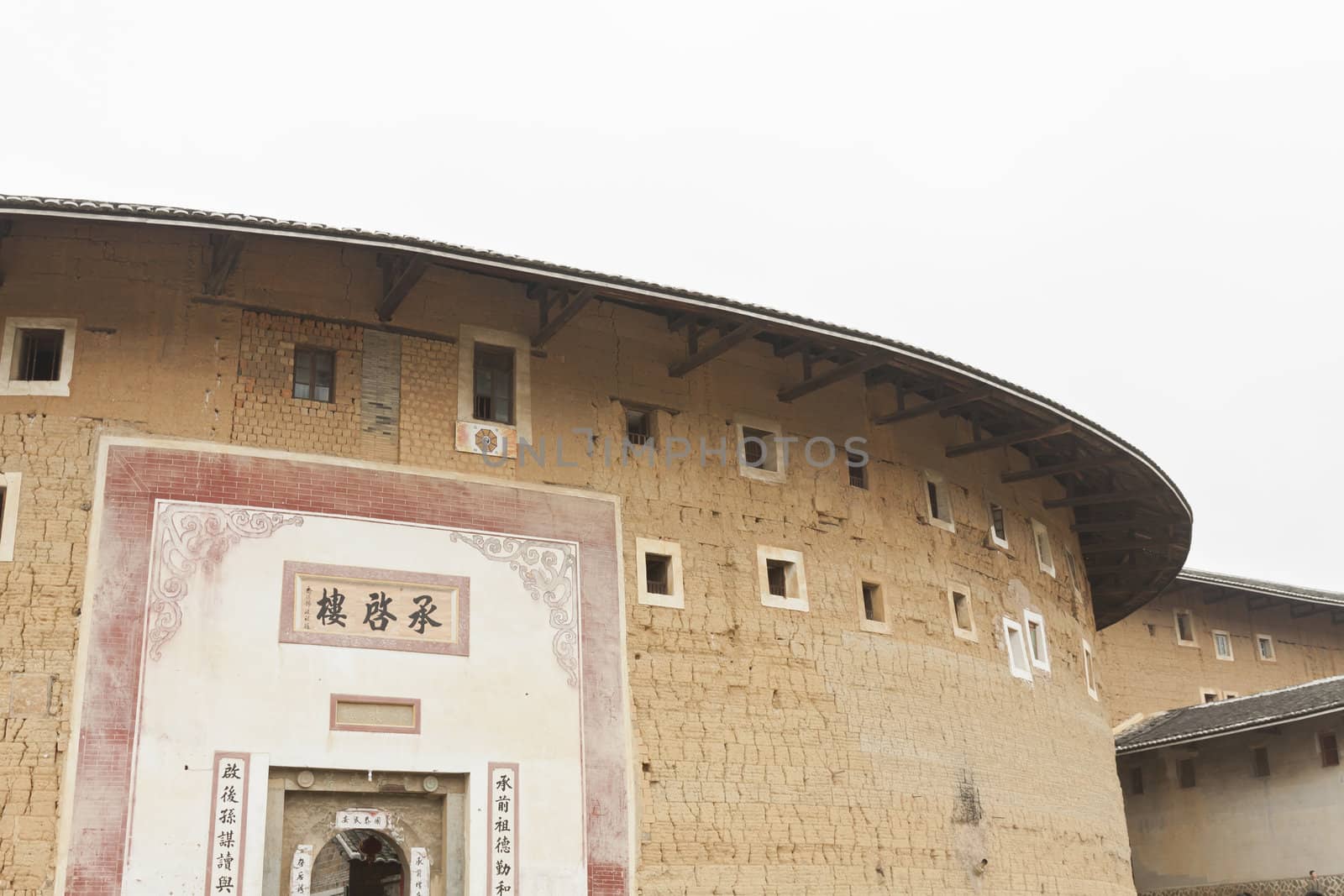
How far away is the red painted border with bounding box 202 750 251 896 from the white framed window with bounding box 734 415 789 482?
19.5 feet

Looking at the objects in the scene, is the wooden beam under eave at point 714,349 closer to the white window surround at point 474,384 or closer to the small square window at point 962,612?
the white window surround at point 474,384

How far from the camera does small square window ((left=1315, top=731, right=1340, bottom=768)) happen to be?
20.9 m

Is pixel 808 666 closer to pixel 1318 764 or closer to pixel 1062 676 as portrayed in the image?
pixel 1062 676

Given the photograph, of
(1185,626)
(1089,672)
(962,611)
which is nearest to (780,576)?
(962,611)

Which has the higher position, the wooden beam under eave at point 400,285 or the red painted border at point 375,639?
the wooden beam under eave at point 400,285

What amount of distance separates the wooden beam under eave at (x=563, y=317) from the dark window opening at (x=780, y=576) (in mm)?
3176

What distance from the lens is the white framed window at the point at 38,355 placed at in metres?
12.3

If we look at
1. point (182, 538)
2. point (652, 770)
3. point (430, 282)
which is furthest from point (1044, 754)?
point (182, 538)

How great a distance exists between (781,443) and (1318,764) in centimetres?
1071

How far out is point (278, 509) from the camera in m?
12.5

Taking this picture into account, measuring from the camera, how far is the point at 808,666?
14711 millimetres

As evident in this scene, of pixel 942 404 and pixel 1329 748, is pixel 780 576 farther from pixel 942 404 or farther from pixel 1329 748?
pixel 1329 748

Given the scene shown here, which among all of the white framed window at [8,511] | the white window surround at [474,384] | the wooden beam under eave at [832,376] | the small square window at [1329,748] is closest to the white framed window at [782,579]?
the wooden beam under eave at [832,376]

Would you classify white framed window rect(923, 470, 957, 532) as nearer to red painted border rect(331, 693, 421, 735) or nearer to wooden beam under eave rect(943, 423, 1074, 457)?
wooden beam under eave rect(943, 423, 1074, 457)
